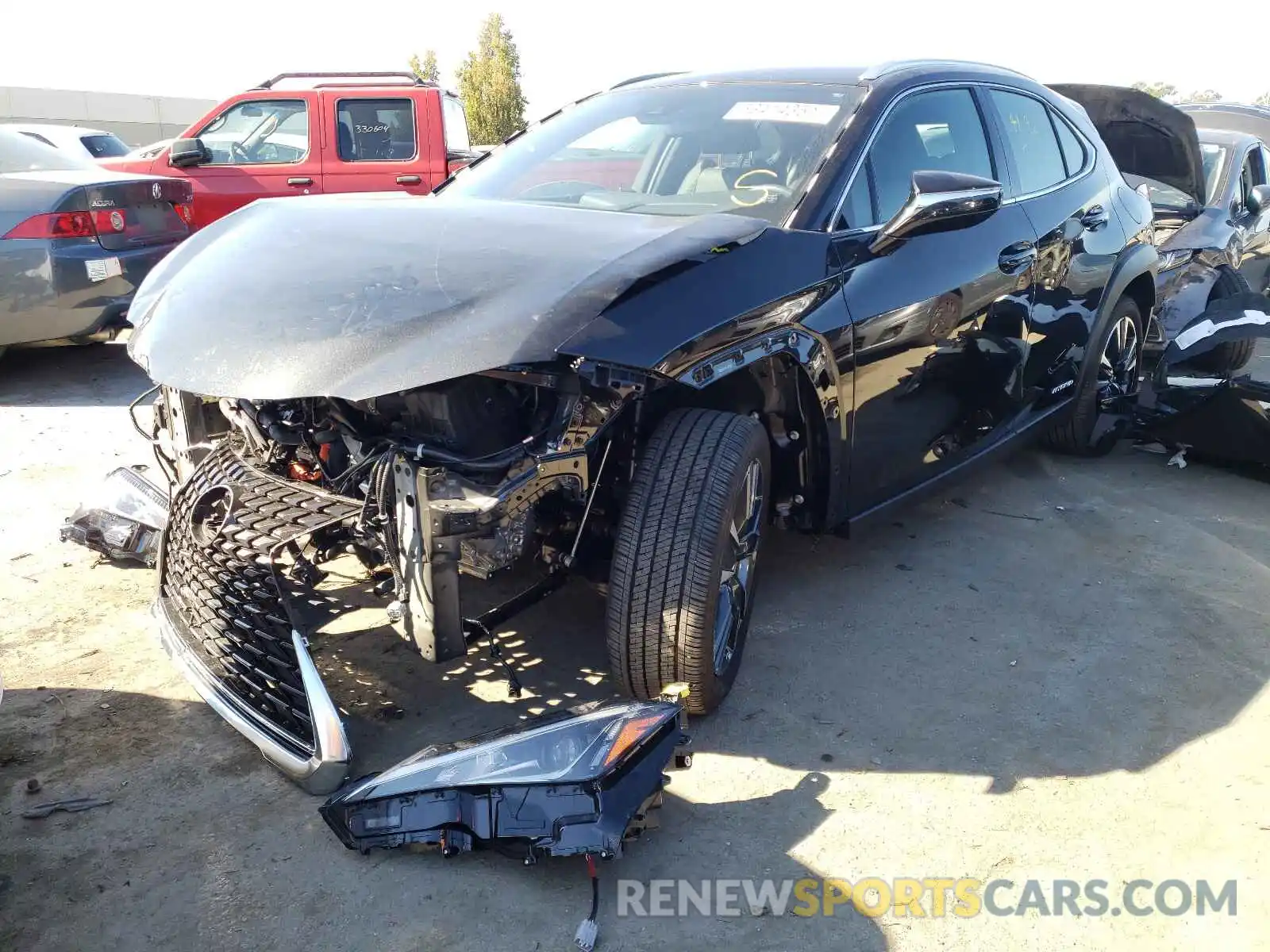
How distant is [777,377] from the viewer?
10.2 ft

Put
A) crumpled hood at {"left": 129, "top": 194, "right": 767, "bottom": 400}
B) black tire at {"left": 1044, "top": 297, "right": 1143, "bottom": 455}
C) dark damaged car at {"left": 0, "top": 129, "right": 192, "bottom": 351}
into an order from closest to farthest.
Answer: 1. crumpled hood at {"left": 129, "top": 194, "right": 767, "bottom": 400}
2. black tire at {"left": 1044, "top": 297, "right": 1143, "bottom": 455}
3. dark damaged car at {"left": 0, "top": 129, "right": 192, "bottom": 351}

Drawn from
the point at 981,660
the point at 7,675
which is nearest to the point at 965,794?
the point at 981,660

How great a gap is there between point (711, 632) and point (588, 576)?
408mm

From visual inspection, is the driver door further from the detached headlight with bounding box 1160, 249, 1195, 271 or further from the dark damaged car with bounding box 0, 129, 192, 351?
the detached headlight with bounding box 1160, 249, 1195, 271

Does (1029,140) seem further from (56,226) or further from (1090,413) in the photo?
(56,226)

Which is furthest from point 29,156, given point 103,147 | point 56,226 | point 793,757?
point 103,147

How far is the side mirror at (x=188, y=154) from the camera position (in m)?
8.07

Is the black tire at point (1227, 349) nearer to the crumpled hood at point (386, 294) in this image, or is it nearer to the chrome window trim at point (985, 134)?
the chrome window trim at point (985, 134)

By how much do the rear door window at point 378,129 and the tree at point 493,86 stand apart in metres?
21.6

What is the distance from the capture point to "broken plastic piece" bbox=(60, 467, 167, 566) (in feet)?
11.8

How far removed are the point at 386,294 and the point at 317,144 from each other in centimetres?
672

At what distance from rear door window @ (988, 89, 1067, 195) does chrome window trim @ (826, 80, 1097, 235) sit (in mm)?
20

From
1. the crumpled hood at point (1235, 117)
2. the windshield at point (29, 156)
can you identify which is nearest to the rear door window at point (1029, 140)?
the windshield at point (29, 156)

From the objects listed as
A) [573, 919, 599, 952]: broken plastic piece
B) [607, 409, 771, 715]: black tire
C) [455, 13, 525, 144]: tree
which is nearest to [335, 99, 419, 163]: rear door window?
[607, 409, 771, 715]: black tire
